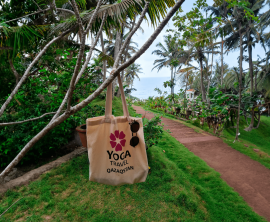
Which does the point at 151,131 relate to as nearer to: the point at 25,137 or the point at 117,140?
the point at 117,140

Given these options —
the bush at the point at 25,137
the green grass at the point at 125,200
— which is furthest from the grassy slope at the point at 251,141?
the bush at the point at 25,137

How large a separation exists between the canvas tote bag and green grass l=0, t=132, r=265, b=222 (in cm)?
130

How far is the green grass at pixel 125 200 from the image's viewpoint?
2207 millimetres

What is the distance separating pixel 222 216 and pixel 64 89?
3849 mm

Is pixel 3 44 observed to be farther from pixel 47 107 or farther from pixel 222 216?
pixel 222 216

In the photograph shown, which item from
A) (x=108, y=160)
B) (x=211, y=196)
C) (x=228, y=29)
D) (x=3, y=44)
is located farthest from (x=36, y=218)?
(x=228, y=29)

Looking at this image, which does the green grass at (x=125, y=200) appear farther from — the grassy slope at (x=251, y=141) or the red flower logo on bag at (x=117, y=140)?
the grassy slope at (x=251, y=141)

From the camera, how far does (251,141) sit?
25.9 ft

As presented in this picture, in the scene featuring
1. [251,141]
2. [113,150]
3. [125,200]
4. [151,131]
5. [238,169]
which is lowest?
[251,141]

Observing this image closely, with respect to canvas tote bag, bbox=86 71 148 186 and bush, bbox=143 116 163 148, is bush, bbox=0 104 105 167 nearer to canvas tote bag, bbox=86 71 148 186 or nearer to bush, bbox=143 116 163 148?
bush, bbox=143 116 163 148

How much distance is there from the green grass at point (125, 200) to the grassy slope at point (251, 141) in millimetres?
2342

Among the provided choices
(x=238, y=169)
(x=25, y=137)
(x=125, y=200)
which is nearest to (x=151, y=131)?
(x=125, y=200)

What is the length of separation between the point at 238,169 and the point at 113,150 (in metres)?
3.96

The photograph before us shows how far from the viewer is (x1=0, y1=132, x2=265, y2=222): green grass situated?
221cm
